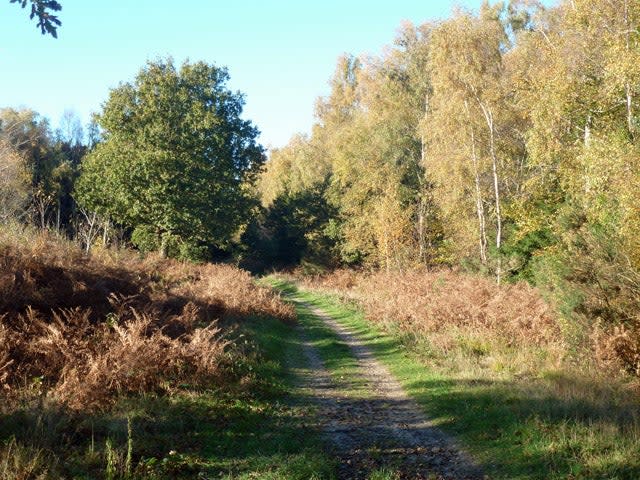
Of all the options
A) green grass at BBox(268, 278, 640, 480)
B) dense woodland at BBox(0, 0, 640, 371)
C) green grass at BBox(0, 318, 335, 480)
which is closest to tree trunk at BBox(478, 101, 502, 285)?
dense woodland at BBox(0, 0, 640, 371)

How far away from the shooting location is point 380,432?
8867 millimetres

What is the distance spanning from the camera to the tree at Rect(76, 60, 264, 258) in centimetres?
3344

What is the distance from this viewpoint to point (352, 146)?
45.2m

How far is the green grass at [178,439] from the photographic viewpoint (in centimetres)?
632

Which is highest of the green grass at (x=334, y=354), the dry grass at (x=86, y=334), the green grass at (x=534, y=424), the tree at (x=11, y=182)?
the tree at (x=11, y=182)

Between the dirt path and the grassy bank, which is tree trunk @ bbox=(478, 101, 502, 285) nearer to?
the dirt path

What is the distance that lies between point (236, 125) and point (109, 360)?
29021 millimetres

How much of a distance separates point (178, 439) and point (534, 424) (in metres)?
5.15

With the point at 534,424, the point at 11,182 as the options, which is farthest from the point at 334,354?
the point at 11,182

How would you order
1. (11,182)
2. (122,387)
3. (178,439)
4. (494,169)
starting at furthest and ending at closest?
1. (11,182)
2. (494,169)
3. (122,387)
4. (178,439)

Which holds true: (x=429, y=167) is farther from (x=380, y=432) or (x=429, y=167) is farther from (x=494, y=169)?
(x=380, y=432)

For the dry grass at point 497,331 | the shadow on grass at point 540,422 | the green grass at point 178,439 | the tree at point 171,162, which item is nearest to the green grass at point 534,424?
the shadow on grass at point 540,422

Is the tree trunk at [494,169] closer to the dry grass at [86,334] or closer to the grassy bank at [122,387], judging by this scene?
the grassy bank at [122,387]

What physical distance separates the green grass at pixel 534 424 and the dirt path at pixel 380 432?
300 millimetres
